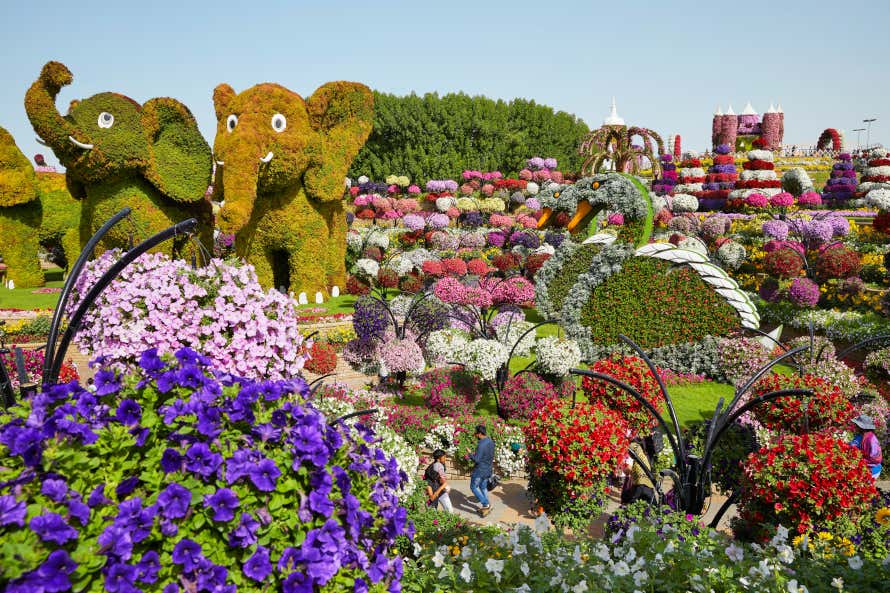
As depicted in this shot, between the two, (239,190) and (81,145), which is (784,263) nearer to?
(239,190)

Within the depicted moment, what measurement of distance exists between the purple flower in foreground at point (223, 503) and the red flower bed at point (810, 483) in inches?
217

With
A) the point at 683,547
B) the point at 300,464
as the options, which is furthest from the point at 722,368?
the point at 300,464

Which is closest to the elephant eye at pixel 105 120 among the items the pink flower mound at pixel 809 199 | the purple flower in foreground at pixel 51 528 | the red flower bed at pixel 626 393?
the red flower bed at pixel 626 393

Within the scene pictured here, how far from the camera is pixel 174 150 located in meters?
17.5

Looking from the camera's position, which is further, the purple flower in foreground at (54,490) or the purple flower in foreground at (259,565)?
the purple flower in foreground at (259,565)

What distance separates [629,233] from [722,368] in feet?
15.1

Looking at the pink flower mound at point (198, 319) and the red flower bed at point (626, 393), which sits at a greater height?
the pink flower mound at point (198, 319)

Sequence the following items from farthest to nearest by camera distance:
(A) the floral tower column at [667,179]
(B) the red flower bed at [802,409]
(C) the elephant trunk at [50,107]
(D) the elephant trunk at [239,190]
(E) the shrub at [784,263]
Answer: (A) the floral tower column at [667,179] < (E) the shrub at [784,263] < (D) the elephant trunk at [239,190] < (C) the elephant trunk at [50,107] < (B) the red flower bed at [802,409]

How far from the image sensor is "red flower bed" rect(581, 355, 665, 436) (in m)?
9.04

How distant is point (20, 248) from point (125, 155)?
29.8 feet

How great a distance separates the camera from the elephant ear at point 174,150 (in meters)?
17.1

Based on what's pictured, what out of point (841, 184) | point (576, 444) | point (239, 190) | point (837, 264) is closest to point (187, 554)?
point (576, 444)

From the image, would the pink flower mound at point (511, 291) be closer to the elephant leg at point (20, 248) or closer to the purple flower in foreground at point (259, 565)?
the purple flower in foreground at point (259, 565)

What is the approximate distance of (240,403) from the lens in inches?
113
